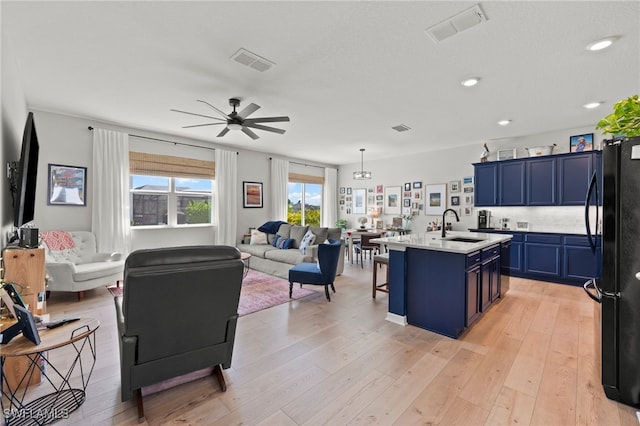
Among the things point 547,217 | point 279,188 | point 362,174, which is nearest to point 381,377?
point 362,174

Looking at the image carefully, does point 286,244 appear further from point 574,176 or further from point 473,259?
point 574,176

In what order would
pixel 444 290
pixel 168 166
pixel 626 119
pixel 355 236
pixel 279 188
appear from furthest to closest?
pixel 279 188
pixel 355 236
pixel 168 166
pixel 444 290
pixel 626 119

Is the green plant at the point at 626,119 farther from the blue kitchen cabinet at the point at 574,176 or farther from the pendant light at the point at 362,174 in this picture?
the pendant light at the point at 362,174

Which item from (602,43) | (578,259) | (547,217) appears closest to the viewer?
(602,43)

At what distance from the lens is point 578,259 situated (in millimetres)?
4828

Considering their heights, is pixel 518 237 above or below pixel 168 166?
below

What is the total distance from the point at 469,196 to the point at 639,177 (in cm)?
483

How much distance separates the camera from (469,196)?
6516 mm

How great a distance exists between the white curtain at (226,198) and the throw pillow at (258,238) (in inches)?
16.7

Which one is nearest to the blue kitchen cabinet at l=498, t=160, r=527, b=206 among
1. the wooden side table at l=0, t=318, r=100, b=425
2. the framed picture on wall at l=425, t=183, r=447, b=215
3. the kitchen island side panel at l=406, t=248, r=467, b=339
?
the framed picture on wall at l=425, t=183, r=447, b=215

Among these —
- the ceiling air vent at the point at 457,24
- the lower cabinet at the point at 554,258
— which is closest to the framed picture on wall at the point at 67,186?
the ceiling air vent at the point at 457,24

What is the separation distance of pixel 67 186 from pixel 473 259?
601 cm

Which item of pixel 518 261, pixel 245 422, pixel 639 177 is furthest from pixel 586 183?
pixel 245 422

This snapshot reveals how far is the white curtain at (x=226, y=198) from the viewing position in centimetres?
648
